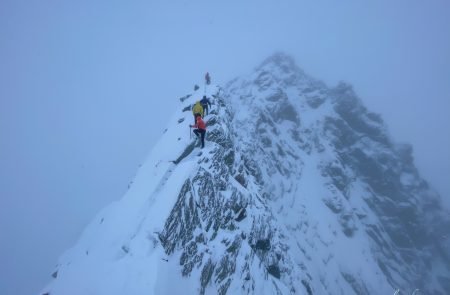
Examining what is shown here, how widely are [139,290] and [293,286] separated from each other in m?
15.6

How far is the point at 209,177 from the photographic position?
19203 mm

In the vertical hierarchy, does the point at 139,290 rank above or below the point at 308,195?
above

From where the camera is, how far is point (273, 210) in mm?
50938

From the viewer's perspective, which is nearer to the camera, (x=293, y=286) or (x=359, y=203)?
(x=293, y=286)

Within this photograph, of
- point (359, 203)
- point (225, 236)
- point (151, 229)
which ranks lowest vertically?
→ point (359, 203)

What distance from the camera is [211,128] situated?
23031 mm

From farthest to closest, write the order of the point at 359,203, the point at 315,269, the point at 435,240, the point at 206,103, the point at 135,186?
the point at 435,240 < the point at 359,203 < the point at 315,269 < the point at 206,103 < the point at 135,186

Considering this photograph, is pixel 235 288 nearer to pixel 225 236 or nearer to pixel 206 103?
pixel 225 236

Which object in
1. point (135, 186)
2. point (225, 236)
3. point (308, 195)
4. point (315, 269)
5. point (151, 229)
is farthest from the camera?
point (308, 195)

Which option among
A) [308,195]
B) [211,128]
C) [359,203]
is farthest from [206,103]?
[359,203]

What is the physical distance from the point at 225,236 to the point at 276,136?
160 feet

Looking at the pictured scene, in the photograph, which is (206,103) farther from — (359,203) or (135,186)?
(359,203)

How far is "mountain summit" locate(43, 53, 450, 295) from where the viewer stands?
16.2 m

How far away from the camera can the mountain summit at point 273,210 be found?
16.2 m
